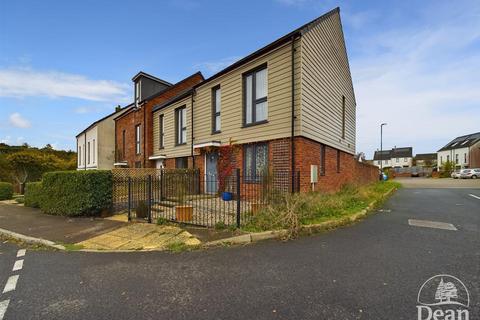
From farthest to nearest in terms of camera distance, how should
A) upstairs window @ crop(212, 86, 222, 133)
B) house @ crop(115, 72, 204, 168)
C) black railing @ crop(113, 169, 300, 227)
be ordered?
house @ crop(115, 72, 204, 168) < upstairs window @ crop(212, 86, 222, 133) < black railing @ crop(113, 169, 300, 227)

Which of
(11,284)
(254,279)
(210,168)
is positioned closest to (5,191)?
(210,168)

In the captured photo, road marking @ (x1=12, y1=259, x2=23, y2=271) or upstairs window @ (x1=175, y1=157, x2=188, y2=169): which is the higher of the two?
upstairs window @ (x1=175, y1=157, x2=188, y2=169)

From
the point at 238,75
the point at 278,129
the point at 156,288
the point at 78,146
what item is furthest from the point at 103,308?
the point at 78,146

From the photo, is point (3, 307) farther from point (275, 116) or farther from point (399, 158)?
point (399, 158)

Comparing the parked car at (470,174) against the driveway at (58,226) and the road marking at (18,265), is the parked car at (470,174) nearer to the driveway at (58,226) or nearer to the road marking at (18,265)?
the driveway at (58,226)

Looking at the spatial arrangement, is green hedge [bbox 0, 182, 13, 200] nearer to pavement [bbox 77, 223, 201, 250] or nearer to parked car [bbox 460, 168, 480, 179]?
pavement [bbox 77, 223, 201, 250]

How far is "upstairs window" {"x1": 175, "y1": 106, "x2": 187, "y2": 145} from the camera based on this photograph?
16.0 meters

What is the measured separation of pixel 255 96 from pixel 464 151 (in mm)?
64836

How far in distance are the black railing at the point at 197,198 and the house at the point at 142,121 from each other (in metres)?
7.56

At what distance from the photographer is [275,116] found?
405 inches

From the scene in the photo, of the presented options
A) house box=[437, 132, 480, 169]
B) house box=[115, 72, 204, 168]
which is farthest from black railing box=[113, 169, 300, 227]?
house box=[437, 132, 480, 169]

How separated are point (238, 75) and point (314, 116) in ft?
12.9

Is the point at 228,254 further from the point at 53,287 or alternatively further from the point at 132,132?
the point at 132,132

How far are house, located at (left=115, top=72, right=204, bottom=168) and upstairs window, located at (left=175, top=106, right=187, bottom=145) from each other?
2.58 metres
